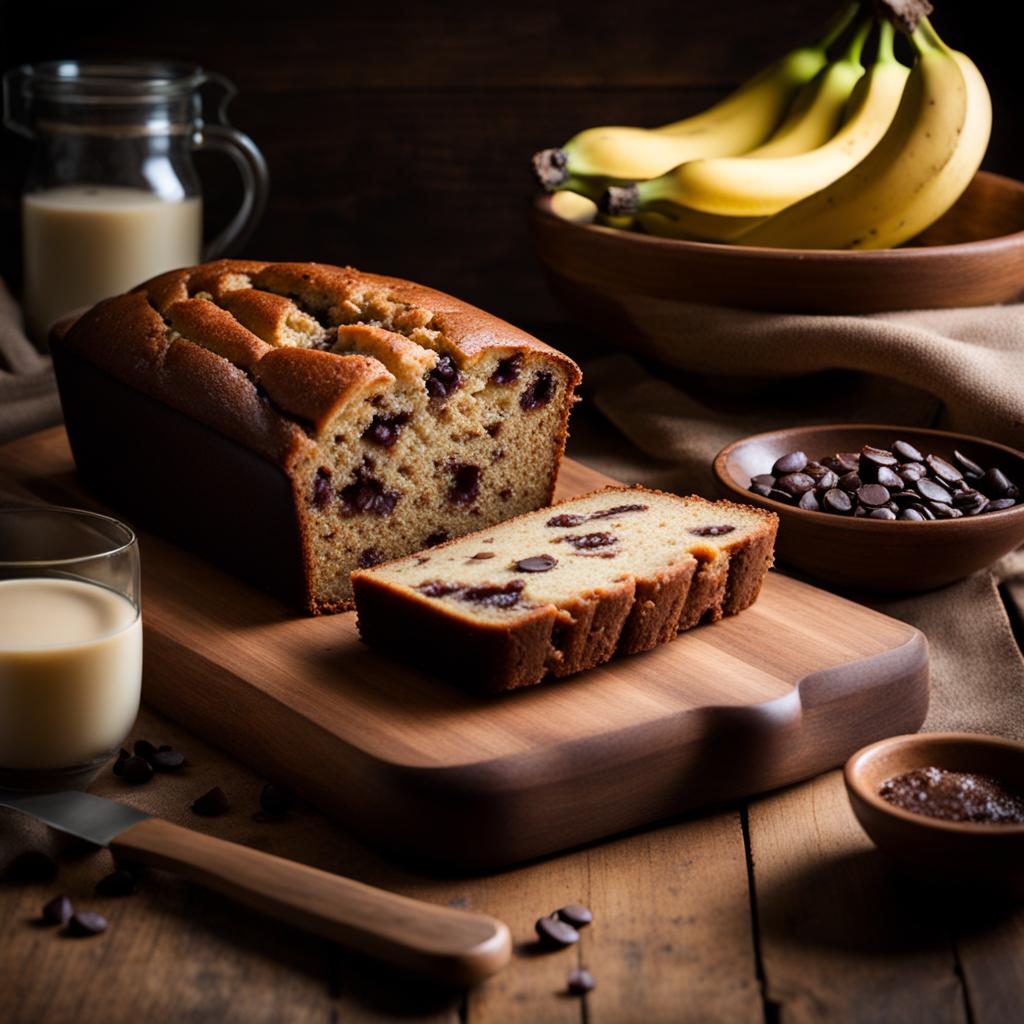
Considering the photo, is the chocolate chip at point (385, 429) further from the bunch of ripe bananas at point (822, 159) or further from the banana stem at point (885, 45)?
the banana stem at point (885, 45)

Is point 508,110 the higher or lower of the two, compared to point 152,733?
higher

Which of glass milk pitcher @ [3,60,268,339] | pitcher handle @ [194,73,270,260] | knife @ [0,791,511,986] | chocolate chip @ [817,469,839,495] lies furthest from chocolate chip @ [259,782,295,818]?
pitcher handle @ [194,73,270,260]

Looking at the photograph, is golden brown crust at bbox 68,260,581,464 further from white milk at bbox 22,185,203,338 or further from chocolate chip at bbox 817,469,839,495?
white milk at bbox 22,185,203,338

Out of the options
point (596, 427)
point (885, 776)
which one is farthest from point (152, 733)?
point (596, 427)

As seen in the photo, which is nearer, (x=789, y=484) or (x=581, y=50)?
(x=789, y=484)

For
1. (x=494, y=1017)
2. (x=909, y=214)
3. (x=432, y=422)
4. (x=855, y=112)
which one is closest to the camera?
(x=494, y=1017)

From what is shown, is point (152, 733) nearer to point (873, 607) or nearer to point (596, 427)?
point (873, 607)
